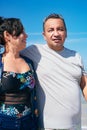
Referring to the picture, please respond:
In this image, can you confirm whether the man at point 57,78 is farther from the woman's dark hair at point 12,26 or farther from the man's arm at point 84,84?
the woman's dark hair at point 12,26

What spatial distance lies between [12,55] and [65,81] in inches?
21.0

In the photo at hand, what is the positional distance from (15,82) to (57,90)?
42cm

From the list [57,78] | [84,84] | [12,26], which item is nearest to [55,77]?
[57,78]

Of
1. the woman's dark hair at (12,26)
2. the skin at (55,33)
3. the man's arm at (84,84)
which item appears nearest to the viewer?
the woman's dark hair at (12,26)

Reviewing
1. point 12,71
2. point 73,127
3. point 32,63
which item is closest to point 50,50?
point 32,63

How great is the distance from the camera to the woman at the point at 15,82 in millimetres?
3020

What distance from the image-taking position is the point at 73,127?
128 inches

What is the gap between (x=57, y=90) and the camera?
3230mm

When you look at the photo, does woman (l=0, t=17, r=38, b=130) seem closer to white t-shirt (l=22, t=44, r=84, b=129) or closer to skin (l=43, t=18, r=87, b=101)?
white t-shirt (l=22, t=44, r=84, b=129)

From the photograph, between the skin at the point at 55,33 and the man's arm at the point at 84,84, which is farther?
the man's arm at the point at 84,84

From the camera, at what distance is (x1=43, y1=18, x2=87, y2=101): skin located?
334 centimetres

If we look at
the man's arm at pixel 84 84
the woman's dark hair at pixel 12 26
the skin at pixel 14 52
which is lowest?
the man's arm at pixel 84 84

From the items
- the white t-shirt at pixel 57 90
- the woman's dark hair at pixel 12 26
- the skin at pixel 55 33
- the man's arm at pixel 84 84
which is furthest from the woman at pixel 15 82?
the man's arm at pixel 84 84

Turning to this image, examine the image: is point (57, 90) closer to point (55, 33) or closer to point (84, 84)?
point (84, 84)
